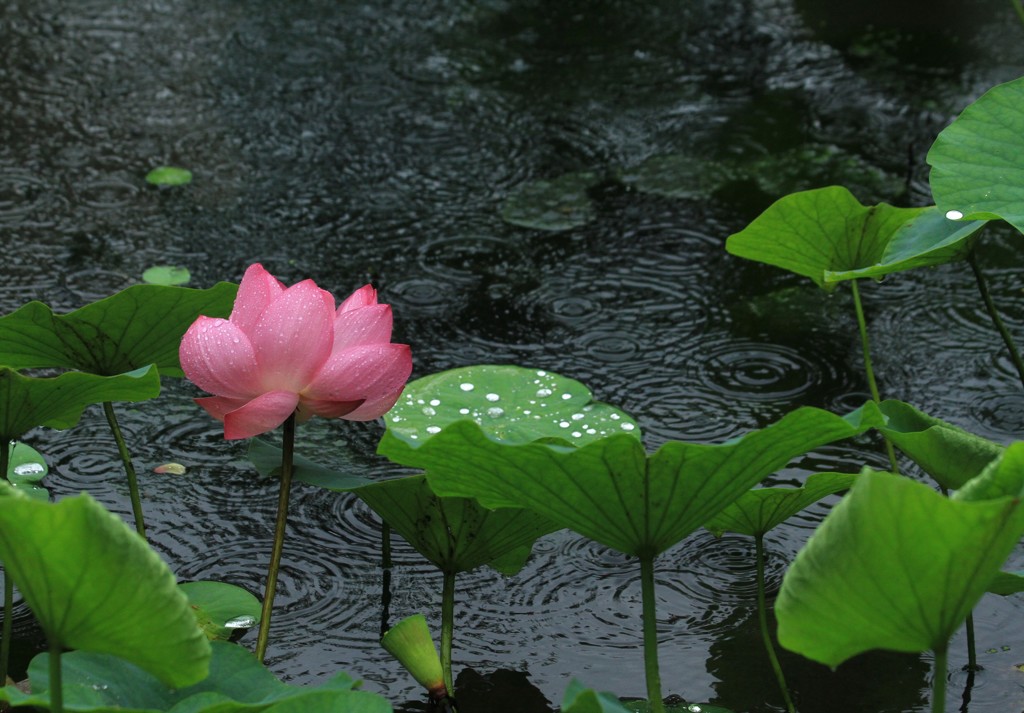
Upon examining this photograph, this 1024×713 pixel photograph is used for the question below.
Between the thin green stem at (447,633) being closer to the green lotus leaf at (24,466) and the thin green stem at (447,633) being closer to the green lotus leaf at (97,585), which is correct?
the green lotus leaf at (97,585)

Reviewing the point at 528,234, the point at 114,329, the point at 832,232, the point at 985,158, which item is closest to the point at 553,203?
the point at 528,234

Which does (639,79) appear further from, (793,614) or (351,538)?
(793,614)

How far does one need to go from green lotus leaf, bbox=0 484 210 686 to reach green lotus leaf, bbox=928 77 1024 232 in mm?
781

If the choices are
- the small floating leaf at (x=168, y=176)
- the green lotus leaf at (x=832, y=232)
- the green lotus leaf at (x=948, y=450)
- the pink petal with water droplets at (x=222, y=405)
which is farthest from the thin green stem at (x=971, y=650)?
the small floating leaf at (x=168, y=176)

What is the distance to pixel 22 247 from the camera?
2125 millimetres

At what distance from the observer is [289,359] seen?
94 cm

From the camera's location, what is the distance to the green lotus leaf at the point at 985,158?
3.72ft

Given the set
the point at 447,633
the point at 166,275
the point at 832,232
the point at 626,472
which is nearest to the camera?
the point at 626,472

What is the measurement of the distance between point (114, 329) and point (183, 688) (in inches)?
14.9

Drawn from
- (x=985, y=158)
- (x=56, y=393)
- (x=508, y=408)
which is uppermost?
(x=985, y=158)

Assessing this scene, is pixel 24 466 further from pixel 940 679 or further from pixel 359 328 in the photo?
pixel 940 679

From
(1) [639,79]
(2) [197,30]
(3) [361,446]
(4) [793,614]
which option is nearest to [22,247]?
(3) [361,446]

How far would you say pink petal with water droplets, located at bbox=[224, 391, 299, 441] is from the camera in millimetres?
937

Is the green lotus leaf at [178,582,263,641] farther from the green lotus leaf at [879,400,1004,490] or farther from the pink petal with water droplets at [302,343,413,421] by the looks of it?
the green lotus leaf at [879,400,1004,490]
